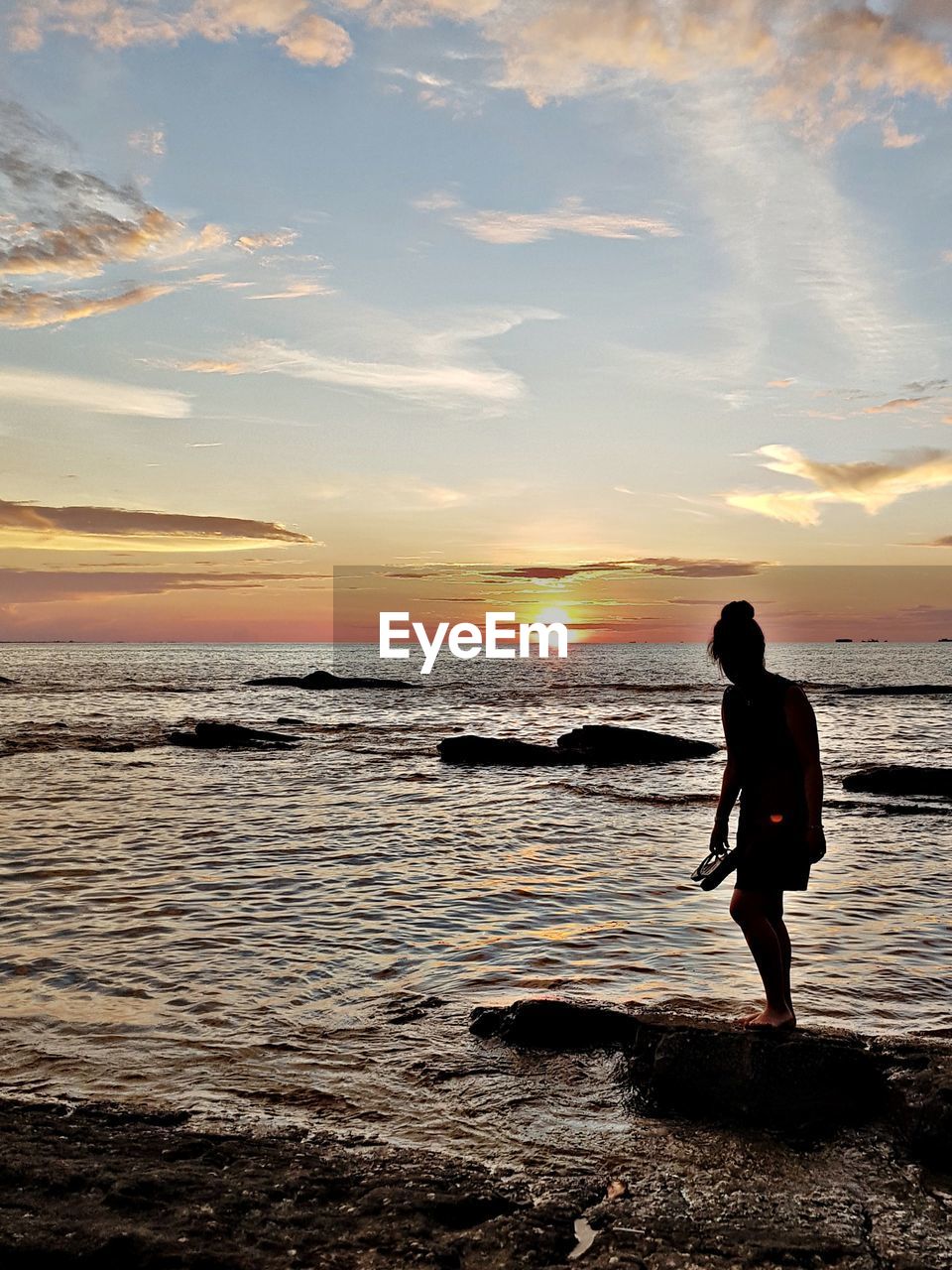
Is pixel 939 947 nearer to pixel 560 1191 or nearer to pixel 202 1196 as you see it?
pixel 560 1191

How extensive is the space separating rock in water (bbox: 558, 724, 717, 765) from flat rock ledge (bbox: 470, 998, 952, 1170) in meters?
20.0

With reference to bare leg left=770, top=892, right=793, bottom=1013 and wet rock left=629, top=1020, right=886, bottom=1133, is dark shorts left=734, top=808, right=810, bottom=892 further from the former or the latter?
wet rock left=629, top=1020, right=886, bottom=1133

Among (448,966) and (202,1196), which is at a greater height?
(202,1196)

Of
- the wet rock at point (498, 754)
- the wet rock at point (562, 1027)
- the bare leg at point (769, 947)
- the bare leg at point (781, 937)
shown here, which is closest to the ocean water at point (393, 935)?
the wet rock at point (562, 1027)

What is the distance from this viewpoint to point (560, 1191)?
169 inches

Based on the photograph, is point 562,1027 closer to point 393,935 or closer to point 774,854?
point 774,854

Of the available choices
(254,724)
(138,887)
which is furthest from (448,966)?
(254,724)

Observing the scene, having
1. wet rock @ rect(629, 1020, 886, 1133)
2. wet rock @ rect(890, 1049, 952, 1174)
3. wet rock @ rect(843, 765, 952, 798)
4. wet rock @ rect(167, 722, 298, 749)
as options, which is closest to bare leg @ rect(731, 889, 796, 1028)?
wet rock @ rect(629, 1020, 886, 1133)

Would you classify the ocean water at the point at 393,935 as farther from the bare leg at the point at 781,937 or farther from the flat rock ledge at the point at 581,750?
the flat rock ledge at the point at 581,750

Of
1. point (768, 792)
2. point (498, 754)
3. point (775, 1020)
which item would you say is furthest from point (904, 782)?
point (768, 792)

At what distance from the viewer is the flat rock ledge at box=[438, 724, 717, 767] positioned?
2523cm

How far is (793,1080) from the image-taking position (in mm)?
5184

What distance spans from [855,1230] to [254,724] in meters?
35.7

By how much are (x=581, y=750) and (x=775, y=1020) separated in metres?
20.4
